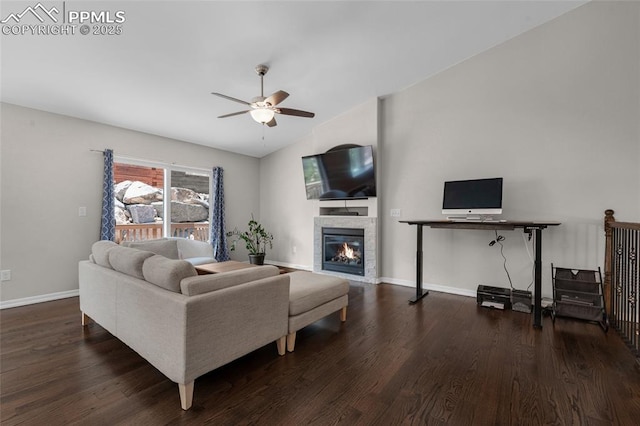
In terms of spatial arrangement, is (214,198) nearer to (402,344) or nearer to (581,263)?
(402,344)

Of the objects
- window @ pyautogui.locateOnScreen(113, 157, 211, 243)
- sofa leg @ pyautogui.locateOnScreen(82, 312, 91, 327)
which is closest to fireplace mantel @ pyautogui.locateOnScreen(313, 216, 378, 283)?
window @ pyautogui.locateOnScreen(113, 157, 211, 243)

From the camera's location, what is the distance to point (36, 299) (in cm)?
345

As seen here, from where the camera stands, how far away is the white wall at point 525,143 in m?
2.96

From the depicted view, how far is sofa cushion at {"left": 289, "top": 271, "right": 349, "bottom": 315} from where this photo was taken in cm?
230

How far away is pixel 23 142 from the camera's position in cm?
335

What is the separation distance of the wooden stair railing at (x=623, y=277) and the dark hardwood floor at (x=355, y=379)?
21cm

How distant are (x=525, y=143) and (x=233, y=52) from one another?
357 cm

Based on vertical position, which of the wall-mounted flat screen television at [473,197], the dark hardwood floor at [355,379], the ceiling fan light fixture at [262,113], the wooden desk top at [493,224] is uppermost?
the ceiling fan light fixture at [262,113]

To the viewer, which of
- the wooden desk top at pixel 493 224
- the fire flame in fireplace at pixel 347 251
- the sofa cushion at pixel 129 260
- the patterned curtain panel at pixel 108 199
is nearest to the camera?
the sofa cushion at pixel 129 260

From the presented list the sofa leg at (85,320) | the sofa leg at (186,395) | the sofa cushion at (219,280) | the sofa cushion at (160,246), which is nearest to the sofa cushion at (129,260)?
the sofa cushion at (219,280)

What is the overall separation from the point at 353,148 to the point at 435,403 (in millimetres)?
3584

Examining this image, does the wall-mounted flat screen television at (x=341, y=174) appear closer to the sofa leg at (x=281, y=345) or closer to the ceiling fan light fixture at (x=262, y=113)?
the ceiling fan light fixture at (x=262, y=113)

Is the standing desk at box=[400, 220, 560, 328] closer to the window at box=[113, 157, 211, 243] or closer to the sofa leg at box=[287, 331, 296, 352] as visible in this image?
the sofa leg at box=[287, 331, 296, 352]

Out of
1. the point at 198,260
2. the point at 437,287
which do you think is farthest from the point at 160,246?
the point at 437,287
